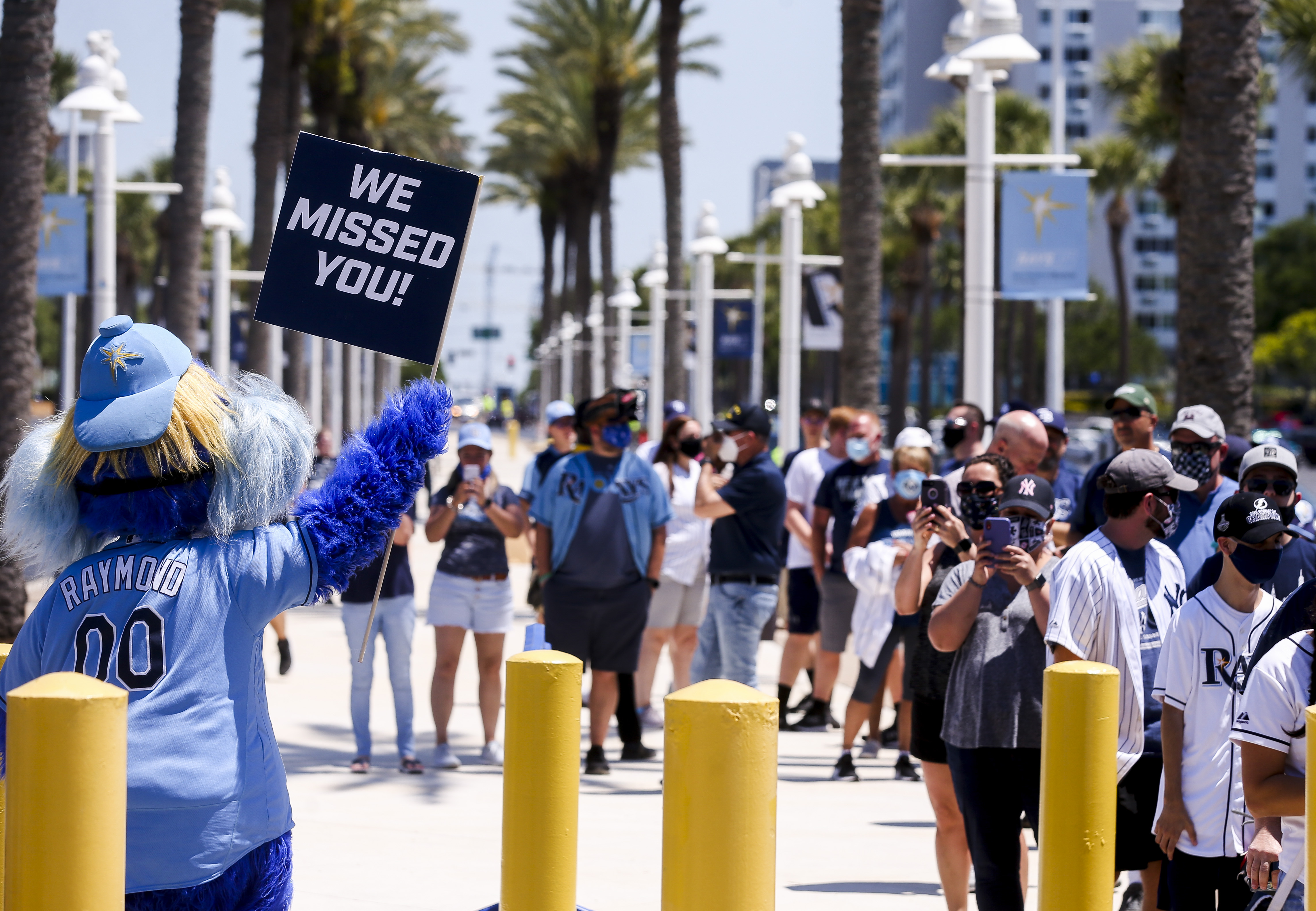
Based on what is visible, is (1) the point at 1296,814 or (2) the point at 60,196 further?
(2) the point at 60,196

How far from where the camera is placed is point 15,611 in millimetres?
10680

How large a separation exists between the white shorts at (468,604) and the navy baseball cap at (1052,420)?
3280 mm

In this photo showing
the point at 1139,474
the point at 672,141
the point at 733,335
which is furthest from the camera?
the point at 733,335

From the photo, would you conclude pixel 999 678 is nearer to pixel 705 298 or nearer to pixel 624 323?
pixel 705 298

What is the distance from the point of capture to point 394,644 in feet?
27.4

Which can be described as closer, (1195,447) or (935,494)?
(935,494)

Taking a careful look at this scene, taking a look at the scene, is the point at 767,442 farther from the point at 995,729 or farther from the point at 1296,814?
the point at 1296,814

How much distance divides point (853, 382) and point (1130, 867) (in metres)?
10.4

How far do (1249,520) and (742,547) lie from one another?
4762mm

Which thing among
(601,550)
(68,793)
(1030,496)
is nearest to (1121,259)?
(601,550)

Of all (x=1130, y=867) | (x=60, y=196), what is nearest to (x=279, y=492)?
(x=1130, y=867)

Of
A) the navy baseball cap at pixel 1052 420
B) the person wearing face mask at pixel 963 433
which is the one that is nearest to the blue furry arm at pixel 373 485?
the person wearing face mask at pixel 963 433

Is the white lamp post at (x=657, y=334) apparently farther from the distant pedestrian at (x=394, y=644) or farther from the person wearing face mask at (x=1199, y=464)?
the person wearing face mask at (x=1199, y=464)

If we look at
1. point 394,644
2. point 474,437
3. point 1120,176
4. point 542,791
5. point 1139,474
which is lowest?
point 394,644
